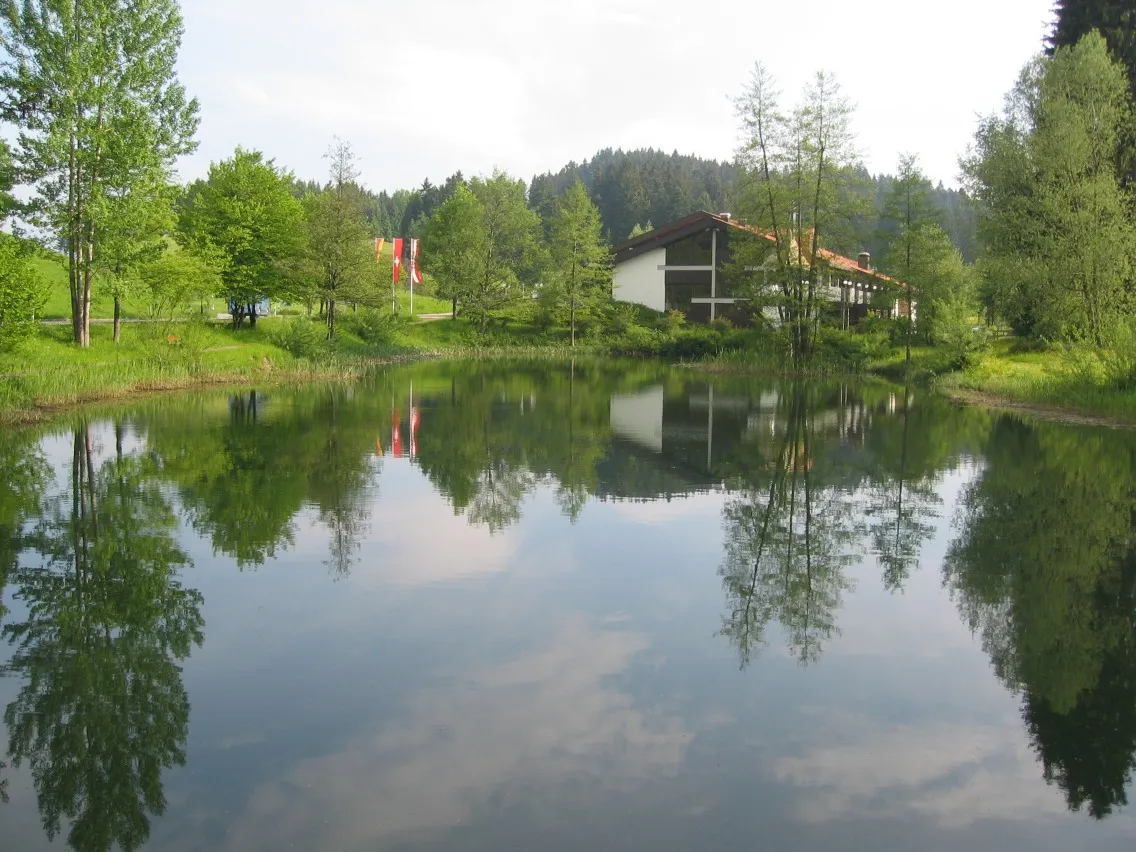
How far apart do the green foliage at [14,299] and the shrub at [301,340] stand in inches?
607

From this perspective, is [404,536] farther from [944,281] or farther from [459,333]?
[459,333]

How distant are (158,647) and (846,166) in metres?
36.5

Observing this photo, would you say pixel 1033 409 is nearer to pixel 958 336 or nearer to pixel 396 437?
pixel 958 336

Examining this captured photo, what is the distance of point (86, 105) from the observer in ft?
95.0

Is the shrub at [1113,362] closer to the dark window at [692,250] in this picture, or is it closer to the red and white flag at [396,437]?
the red and white flag at [396,437]

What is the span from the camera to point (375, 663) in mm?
7352

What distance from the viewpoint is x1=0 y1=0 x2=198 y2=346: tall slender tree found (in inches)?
1091

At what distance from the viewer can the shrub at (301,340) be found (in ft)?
118

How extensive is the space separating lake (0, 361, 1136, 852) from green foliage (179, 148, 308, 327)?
24.8 meters

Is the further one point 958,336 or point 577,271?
point 577,271

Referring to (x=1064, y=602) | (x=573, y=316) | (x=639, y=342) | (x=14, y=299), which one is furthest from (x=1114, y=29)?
(x=14, y=299)

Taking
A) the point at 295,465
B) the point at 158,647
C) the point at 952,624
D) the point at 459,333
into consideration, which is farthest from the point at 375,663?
the point at 459,333

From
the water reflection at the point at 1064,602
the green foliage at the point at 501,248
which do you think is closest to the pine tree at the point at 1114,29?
the water reflection at the point at 1064,602

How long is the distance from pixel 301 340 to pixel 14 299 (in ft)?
53.9
